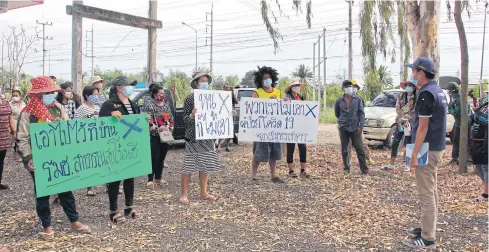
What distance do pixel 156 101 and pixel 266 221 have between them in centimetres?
305

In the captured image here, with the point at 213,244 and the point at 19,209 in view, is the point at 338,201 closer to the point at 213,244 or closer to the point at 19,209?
the point at 213,244

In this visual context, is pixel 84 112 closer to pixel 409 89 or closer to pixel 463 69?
pixel 409 89

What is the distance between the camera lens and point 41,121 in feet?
15.5

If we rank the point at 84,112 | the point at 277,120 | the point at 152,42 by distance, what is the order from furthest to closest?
the point at 152,42 < the point at 277,120 < the point at 84,112

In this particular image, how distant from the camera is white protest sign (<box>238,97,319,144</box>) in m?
7.66

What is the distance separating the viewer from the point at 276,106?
7.81 metres

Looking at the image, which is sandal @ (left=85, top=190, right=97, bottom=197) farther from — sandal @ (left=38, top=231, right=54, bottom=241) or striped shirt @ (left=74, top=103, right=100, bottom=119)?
sandal @ (left=38, top=231, right=54, bottom=241)

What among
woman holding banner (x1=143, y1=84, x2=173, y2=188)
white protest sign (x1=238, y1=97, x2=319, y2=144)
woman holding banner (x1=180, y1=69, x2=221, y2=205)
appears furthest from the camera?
white protest sign (x1=238, y1=97, x2=319, y2=144)

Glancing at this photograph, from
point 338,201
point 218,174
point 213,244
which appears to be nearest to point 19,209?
point 213,244

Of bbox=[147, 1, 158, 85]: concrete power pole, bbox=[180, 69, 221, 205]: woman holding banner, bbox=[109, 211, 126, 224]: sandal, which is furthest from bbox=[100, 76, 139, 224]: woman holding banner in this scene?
bbox=[147, 1, 158, 85]: concrete power pole

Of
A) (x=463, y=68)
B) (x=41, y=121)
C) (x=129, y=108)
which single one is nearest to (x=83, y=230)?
(x=41, y=121)

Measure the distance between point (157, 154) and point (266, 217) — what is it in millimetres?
2576

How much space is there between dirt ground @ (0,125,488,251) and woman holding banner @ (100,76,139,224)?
14 cm

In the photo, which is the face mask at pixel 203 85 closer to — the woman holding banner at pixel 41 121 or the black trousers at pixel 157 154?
the black trousers at pixel 157 154
